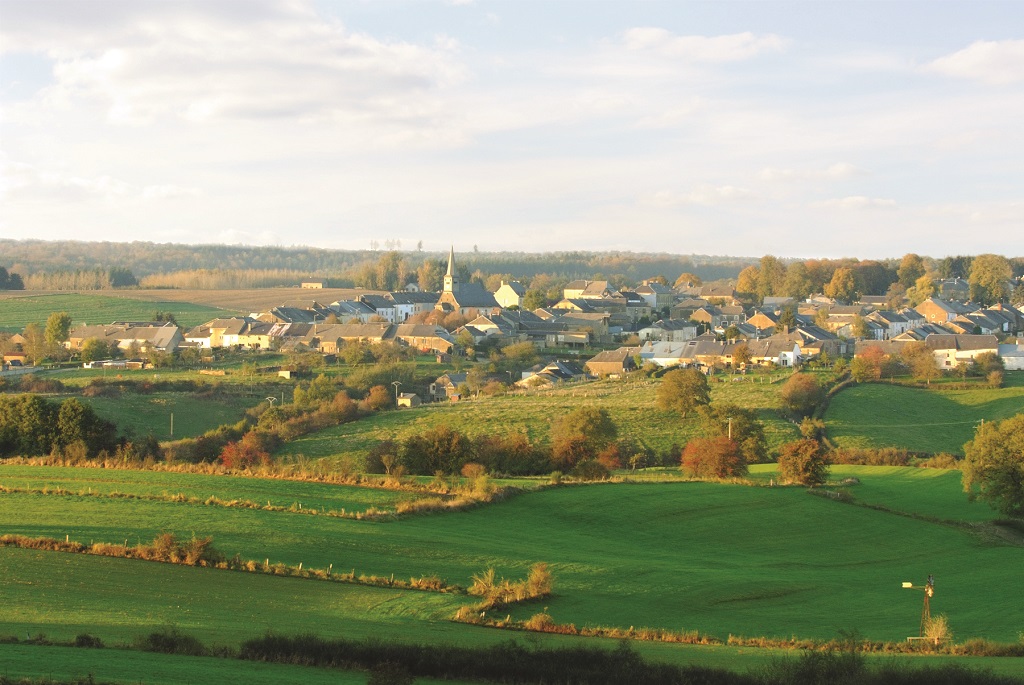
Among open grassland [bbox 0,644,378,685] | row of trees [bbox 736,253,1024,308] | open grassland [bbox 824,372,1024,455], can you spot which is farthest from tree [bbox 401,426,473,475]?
row of trees [bbox 736,253,1024,308]

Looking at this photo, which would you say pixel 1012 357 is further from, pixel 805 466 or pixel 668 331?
pixel 805 466

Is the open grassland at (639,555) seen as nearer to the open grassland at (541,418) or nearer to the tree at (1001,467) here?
the tree at (1001,467)

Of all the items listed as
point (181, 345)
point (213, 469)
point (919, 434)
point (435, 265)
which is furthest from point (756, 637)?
point (435, 265)

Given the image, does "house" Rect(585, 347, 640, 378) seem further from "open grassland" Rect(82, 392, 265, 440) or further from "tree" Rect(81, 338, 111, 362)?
"tree" Rect(81, 338, 111, 362)

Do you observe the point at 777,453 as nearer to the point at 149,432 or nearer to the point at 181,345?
the point at 149,432

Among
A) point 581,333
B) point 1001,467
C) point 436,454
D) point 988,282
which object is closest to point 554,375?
point 581,333

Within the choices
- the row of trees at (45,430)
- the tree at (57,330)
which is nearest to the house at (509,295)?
the tree at (57,330)

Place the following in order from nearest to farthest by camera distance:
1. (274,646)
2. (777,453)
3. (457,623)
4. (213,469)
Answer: (274,646)
(457,623)
(213,469)
(777,453)

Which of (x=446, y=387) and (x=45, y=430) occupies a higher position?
(x=45, y=430)
